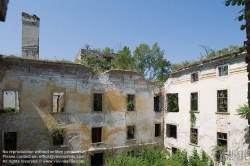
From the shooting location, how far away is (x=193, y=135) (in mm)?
15367

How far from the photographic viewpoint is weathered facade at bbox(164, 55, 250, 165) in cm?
1207

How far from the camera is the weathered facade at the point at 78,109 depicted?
12.7m

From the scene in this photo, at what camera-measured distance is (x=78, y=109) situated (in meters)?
14.5

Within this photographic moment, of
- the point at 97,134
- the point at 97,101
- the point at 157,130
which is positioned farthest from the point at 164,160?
the point at 97,101

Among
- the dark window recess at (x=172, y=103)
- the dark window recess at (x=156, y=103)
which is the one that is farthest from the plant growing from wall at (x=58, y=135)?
the dark window recess at (x=172, y=103)

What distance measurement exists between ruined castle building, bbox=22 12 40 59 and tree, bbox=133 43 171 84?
2086 centimetres

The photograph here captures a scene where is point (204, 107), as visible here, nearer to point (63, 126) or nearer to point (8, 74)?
point (63, 126)

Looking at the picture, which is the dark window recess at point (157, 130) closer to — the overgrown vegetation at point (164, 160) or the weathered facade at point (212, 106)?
the weathered facade at point (212, 106)

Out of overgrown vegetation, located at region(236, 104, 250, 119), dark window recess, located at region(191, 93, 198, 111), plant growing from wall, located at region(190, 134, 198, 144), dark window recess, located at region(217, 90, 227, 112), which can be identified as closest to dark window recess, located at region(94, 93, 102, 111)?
dark window recess, located at region(191, 93, 198, 111)

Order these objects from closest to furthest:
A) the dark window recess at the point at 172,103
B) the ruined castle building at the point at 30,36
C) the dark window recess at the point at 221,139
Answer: the dark window recess at the point at 221,139 → the ruined castle building at the point at 30,36 → the dark window recess at the point at 172,103

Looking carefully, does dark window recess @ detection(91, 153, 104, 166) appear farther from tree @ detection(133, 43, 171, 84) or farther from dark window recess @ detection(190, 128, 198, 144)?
tree @ detection(133, 43, 171, 84)

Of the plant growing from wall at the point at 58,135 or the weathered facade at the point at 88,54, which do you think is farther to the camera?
the weathered facade at the point at 88,54

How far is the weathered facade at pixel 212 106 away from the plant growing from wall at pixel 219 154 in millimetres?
295

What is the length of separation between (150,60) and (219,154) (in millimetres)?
23393
